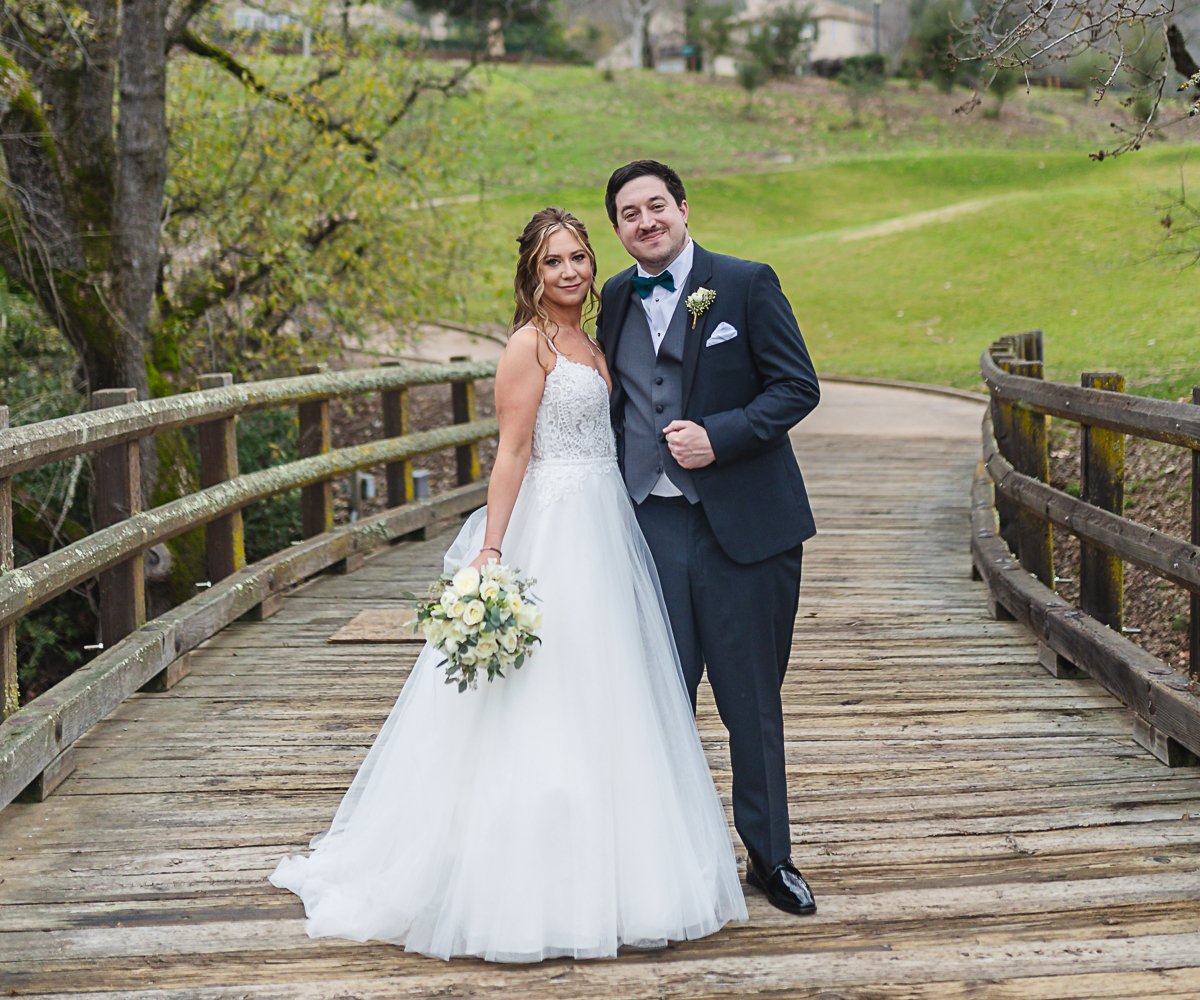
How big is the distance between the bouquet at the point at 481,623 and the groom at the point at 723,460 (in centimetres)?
48

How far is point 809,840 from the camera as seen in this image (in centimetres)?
439

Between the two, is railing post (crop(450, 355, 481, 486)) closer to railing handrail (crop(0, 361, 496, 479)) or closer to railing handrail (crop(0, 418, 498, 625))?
railing handrail (crop(0, 418, 498, 625))

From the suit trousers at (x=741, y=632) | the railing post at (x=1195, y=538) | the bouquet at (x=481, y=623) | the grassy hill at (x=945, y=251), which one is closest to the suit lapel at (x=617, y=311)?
the suit trousers at (x=741, y=632)

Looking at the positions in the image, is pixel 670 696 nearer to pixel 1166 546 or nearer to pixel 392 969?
pixel 392 969

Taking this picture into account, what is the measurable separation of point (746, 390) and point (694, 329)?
0.71 ft

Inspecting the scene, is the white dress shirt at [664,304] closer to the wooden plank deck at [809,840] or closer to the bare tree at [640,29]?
the wooden plank deck at [809,840]

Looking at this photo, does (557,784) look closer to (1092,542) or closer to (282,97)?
(1092,542)

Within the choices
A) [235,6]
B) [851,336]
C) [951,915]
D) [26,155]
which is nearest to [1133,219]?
[851,336]

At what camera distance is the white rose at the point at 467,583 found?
12.0 feet

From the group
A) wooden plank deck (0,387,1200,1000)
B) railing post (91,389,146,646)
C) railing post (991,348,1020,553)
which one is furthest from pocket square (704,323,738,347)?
railing post (991,348,1020,553)

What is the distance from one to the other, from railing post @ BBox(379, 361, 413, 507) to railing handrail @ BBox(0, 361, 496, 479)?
0.62 feet

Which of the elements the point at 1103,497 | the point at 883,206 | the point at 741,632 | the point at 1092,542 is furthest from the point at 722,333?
the point at 883,206

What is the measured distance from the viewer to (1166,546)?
5.09 meters

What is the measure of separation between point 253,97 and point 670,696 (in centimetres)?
975
